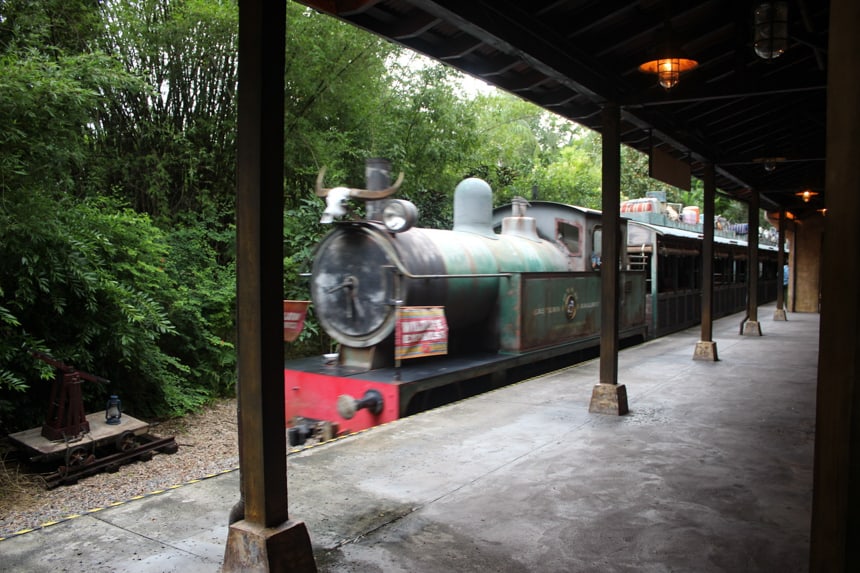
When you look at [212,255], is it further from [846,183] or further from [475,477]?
[846,183]

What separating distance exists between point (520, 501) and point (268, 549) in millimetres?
1528

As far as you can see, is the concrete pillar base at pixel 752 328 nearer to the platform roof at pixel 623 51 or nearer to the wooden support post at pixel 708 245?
the wooden support post at pixel 708 245

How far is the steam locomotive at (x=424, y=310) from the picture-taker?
5645 mm

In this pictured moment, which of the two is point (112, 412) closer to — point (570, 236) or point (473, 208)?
point (473, 208)

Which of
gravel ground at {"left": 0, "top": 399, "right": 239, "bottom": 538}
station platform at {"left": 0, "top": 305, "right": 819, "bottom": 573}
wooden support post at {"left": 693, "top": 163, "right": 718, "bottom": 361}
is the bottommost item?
gravel ground at {"left": 0, "top": 399, "right": 239, "bottom": 538}

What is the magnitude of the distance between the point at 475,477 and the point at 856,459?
2.52 m

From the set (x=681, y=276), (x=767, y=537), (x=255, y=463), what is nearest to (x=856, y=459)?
(x=767, y=537)

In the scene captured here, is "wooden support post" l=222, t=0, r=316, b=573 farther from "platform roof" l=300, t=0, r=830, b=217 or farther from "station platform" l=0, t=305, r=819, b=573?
"platform roof" l=300, t=0, r=830, b=217

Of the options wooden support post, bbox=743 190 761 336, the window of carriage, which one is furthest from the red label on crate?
wooden support post, bbox=743 190 761 336

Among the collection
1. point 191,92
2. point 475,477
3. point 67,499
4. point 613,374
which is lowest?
point 67,499

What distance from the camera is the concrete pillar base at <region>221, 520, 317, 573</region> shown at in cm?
237

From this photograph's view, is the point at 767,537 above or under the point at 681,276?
under

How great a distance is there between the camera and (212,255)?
920 centimetres

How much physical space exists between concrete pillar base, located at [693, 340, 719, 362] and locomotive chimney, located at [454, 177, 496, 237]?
3406 mm
